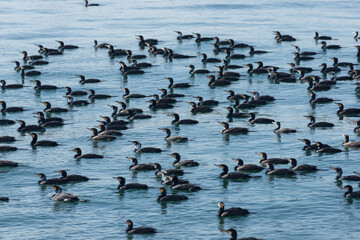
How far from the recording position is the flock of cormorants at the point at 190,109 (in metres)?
44.1

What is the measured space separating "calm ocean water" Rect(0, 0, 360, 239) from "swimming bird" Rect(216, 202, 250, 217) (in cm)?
29

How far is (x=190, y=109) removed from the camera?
62562 mm

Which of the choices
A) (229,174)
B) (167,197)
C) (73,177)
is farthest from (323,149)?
(73,177)

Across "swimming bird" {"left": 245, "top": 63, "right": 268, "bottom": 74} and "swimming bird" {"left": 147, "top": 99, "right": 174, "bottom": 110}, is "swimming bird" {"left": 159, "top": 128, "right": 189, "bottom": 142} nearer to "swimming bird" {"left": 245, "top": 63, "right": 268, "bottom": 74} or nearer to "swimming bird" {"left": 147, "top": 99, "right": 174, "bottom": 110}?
"swimming bird" {"left": 147, "top": 99, "right": 174, "bottom": 110}

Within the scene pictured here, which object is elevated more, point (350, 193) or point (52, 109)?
point (52, 109)

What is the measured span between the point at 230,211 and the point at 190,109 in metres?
24.9

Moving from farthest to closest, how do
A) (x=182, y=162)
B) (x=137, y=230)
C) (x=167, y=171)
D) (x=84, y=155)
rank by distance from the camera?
(x=84, y=155)
(x=182, y=162)
(x=167, y=171)
(x=137, y=230)

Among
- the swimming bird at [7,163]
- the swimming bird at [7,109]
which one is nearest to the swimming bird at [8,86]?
the swimming bird at [7,109]

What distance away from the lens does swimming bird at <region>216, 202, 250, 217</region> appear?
38250mm

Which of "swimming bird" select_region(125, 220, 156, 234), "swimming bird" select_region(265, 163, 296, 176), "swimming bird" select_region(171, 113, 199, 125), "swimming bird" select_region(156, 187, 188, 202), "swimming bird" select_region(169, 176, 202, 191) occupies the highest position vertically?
"swimming bird" select_region(171, 113, 199, 125)

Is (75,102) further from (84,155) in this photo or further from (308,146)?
(308,146)

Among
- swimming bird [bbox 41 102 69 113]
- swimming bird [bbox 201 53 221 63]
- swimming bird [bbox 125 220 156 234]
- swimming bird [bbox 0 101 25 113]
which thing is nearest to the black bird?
swimming bird [bbox 41 102 69 113]

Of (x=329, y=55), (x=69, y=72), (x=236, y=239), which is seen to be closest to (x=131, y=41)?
(x=69, y=72)

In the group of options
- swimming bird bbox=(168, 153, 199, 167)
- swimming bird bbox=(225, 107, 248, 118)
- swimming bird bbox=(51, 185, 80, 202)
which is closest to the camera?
swimming bird bbox=(51, 185, 80, 202)
